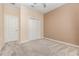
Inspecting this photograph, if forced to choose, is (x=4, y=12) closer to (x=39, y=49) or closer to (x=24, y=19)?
(x=24, y=19)

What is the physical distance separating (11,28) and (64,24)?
2.75 feet

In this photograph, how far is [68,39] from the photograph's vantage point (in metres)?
1.42

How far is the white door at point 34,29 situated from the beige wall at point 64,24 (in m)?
0.11

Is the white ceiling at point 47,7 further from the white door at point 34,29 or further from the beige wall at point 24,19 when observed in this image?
the white door at point 34,29

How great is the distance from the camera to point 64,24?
1477mm

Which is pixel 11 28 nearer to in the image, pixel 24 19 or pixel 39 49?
pixel 24 19

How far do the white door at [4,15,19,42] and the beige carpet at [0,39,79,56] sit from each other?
9 centimetres

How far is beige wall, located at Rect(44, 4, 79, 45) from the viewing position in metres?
1.40

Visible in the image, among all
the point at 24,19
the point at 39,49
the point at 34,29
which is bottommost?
the point at 39,49

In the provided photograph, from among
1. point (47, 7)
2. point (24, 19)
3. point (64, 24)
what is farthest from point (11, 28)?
point (64, 24)

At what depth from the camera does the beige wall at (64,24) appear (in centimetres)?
140

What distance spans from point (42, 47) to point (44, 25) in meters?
0.36

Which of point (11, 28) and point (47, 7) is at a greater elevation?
point (47, 7)

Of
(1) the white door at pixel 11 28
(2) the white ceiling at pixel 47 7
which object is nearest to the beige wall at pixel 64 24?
(2) the white ceiling at pixel 47 7
